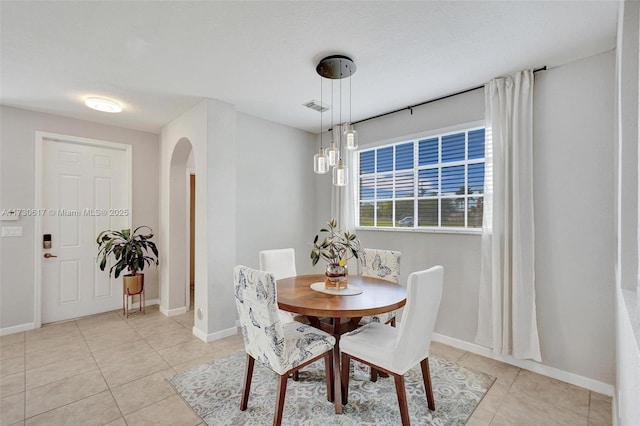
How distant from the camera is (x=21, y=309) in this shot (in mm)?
3498

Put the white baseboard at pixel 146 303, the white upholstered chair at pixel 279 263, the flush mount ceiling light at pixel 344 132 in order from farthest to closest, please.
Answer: the white baseboard at pixel 146 303, the white upholstered chair at pixel 279 263, the flush mount ceiling light at pixel 344 132

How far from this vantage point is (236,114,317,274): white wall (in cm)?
380

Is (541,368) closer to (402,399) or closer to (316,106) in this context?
(402,399)

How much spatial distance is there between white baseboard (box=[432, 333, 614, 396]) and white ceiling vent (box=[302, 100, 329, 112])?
2916 millimetres

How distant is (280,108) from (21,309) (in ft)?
12.8

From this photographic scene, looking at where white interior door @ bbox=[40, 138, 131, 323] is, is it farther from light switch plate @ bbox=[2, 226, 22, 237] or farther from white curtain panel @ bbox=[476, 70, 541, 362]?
white curtain panel @ bbox=[476, 70, 541, 362]

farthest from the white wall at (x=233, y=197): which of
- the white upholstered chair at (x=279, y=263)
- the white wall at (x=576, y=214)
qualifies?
the white wall at (x=576, y=214)

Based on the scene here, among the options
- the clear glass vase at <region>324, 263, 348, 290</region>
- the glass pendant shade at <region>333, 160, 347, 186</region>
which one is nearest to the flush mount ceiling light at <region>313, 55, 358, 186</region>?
the glass pendant shade at <region>333, 160, 347, 186</region>

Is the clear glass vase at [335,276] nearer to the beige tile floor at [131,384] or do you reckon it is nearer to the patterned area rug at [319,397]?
the patterned area rug at [319,397]

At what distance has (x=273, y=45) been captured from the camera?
87.1 inches

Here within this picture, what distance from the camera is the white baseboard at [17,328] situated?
3.38m

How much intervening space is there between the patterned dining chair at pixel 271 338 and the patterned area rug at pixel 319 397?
0.14m

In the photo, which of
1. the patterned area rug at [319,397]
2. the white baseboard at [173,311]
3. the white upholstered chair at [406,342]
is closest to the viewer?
the white upholstered chair at [406,342]

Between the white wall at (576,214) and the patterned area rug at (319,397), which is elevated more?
the white wall at (576,214)
